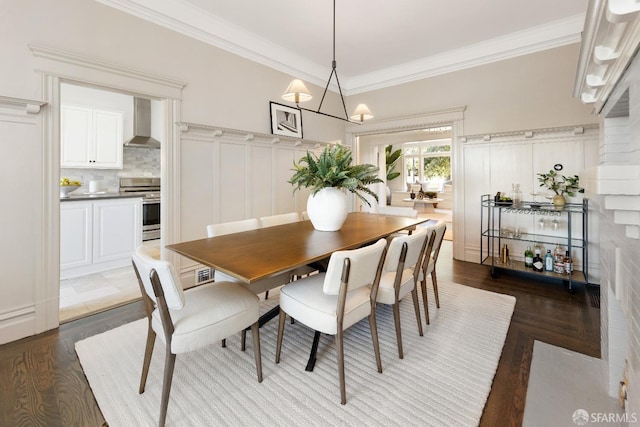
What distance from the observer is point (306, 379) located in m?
1.77

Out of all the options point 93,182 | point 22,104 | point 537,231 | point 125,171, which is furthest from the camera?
point 125,171

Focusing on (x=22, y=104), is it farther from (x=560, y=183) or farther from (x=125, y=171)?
(x=560, y=183)

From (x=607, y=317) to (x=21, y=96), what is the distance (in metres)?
4.12

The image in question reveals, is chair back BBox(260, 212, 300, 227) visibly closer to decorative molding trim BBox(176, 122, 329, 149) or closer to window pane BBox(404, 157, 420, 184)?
decorative molding trim BBox(176, 122, 329, 149)

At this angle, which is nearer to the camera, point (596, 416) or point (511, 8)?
point (596, 416)

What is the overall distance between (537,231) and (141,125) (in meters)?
6.04

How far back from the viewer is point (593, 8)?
107 centimetres

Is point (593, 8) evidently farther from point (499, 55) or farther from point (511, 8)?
point (499, 55)

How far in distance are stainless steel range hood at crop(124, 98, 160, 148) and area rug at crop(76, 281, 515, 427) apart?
3476 mm

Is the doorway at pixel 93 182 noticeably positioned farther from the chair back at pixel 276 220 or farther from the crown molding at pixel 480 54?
the crown molding at pixel 480 54

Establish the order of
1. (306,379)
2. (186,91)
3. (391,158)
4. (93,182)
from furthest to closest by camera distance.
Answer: (391,158)
(93,182)
(186,91)
(306,379)

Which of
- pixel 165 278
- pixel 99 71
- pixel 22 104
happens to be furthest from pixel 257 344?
pixel 99 71

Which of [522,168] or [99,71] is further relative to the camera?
[522,168]

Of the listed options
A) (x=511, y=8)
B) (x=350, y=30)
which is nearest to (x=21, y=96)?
(x=350, y=30)
